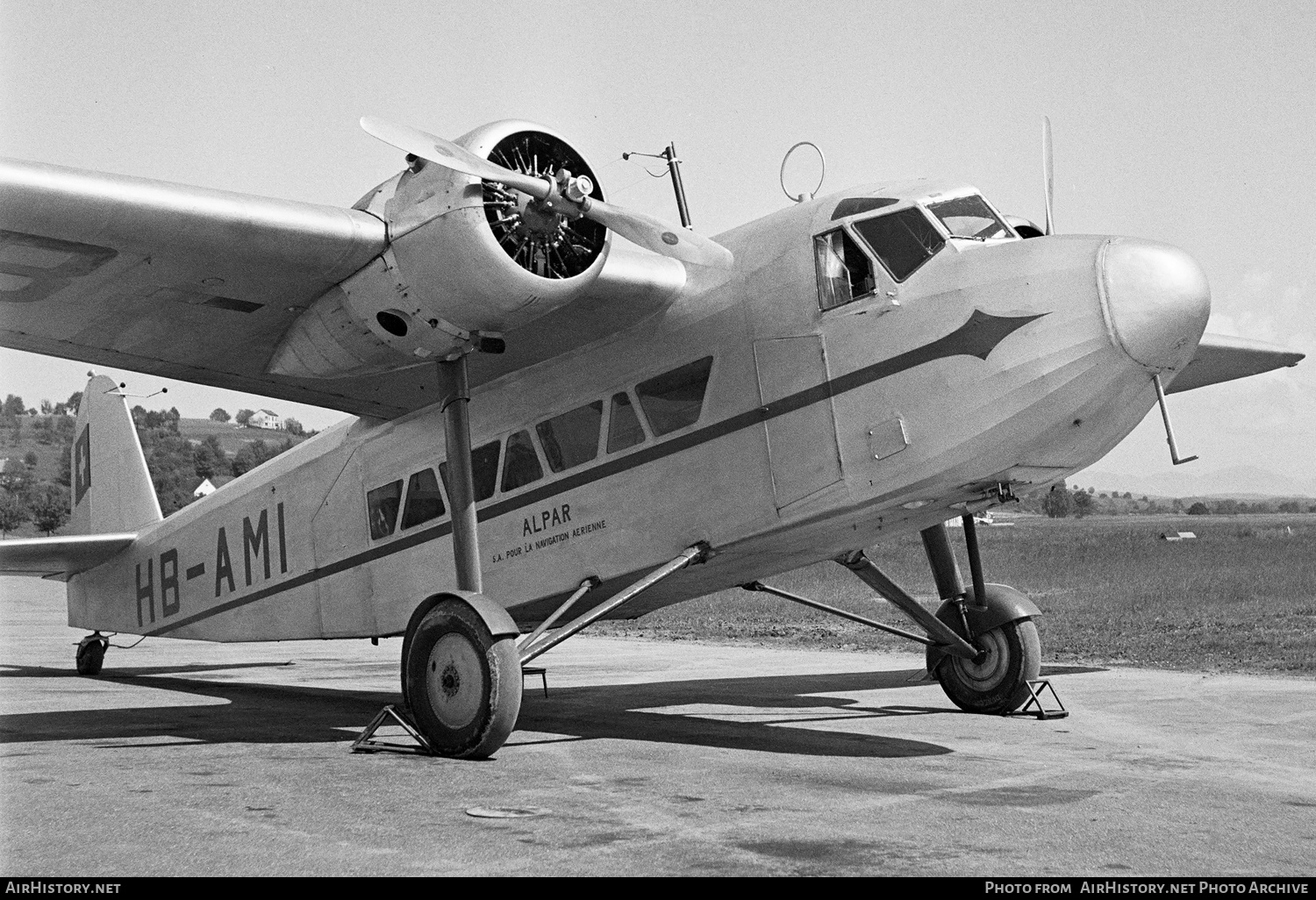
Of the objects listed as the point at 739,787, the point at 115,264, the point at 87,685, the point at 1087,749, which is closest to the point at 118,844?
the point at 739,787

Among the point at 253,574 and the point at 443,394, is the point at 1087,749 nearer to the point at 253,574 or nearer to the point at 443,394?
the point at 443,394

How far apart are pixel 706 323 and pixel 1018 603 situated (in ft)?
13.8

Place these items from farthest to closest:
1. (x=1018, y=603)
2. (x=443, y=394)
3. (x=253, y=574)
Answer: (x=253, y=574)
(x=1018, y=603)
(x=443, y=394)

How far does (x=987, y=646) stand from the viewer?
1203cm

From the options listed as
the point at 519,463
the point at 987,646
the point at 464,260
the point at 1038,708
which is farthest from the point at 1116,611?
the point at 464,260

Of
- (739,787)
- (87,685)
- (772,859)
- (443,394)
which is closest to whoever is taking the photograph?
(772,859)

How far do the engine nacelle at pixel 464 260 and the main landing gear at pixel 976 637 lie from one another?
12.2 feet

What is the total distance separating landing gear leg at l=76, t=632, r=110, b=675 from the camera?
16.5 m

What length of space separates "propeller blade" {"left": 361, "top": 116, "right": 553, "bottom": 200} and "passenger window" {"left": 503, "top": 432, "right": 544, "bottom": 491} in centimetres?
281

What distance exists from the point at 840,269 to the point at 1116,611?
19.0 meters

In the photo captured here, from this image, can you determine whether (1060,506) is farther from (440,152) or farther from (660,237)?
(440,152)

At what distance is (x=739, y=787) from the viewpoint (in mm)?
7766

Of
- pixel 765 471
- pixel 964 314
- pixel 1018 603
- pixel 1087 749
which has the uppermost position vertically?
pixel 964 314

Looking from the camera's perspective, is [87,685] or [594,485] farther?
[87,685]
